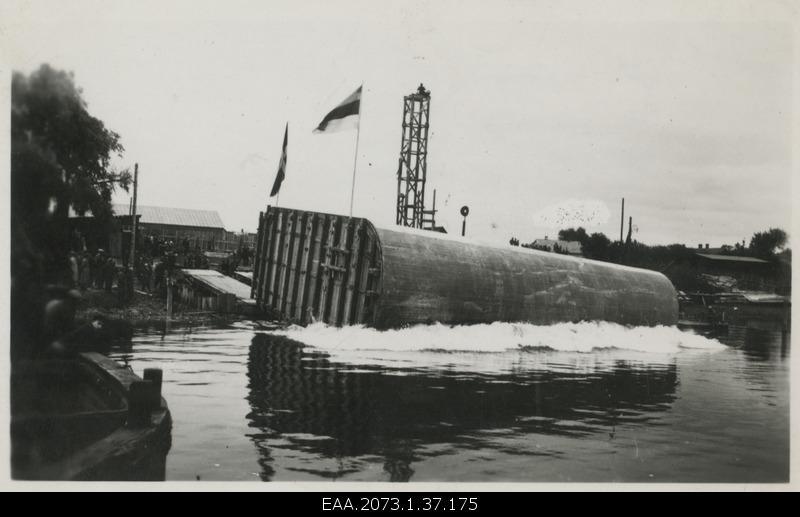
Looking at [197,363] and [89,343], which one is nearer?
[197,363]

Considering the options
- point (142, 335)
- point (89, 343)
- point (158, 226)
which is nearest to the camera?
point (89, 343)

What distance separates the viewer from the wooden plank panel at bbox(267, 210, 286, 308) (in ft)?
64.2

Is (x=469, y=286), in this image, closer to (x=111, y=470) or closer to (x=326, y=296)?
(x=326, y=296)

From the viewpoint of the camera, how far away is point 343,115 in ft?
53.4

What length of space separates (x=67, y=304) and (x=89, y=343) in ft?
15.1

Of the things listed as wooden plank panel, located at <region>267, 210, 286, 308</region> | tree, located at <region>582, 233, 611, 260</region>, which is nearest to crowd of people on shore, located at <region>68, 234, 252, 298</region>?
wooden plank panel, located at <region>267, 210, 286, 308</region>

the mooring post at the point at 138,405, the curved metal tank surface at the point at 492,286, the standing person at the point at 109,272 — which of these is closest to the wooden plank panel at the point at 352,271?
the curved metal tank surface at the point at 492,286

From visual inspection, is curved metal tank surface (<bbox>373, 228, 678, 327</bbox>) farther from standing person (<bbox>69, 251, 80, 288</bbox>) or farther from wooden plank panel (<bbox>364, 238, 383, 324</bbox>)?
standing person (<bbox>69, 251, 80, 288</bbox>)

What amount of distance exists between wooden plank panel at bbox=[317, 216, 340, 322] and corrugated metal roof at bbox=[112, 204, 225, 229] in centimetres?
2196

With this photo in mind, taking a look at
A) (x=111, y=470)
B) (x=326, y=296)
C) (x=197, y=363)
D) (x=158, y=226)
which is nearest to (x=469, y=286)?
(x=326, y=296)

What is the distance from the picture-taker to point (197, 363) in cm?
1138

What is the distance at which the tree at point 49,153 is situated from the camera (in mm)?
8070

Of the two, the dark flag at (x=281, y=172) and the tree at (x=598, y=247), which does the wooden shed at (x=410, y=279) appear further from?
the tree at (x=598, y=247)

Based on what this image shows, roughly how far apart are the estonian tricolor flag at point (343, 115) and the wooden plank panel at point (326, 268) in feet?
6.99
